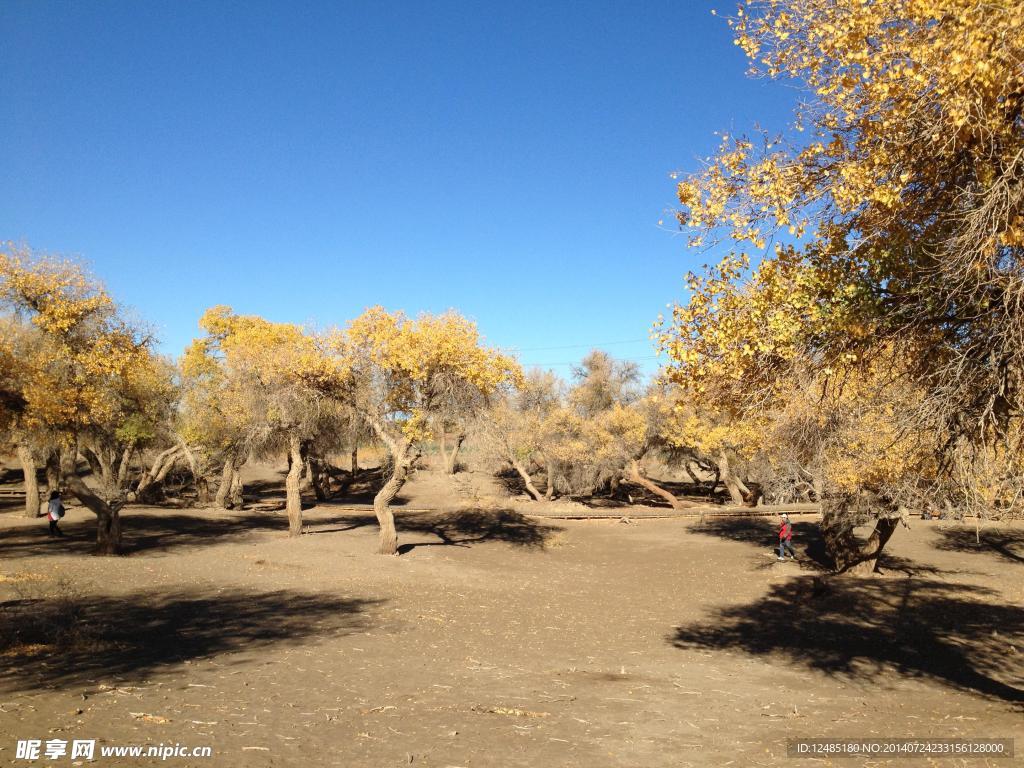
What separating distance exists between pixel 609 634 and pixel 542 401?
39476mm

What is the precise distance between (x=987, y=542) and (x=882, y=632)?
17.0m

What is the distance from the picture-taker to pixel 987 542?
27.1 m

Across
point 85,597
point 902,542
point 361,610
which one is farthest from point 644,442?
point 85,597

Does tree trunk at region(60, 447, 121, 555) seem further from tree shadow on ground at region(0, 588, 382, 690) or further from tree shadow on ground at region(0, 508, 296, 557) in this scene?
tree shadow on ground at region(0, 588, 382, 690)

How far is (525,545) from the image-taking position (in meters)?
27.2

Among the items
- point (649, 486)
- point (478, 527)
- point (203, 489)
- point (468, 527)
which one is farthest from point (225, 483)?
point (649, 486)

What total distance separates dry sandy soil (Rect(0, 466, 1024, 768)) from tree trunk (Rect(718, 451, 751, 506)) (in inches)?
559

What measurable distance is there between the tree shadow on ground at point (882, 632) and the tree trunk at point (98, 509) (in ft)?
53.4

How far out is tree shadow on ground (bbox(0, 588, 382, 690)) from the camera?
8.38m

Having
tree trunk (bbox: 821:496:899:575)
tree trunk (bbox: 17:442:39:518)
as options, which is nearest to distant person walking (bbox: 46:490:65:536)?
tree trunk (bbox: 17:442:39:518)

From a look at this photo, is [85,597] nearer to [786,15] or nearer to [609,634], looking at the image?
[609,634]

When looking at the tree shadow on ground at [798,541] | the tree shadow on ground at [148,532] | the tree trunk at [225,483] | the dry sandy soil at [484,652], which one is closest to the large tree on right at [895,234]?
the dry sandy soil at [484,652]

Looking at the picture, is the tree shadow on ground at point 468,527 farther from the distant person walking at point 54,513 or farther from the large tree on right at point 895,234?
the large tree on right at point 895,234

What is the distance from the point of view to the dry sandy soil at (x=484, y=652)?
22.3 feet
